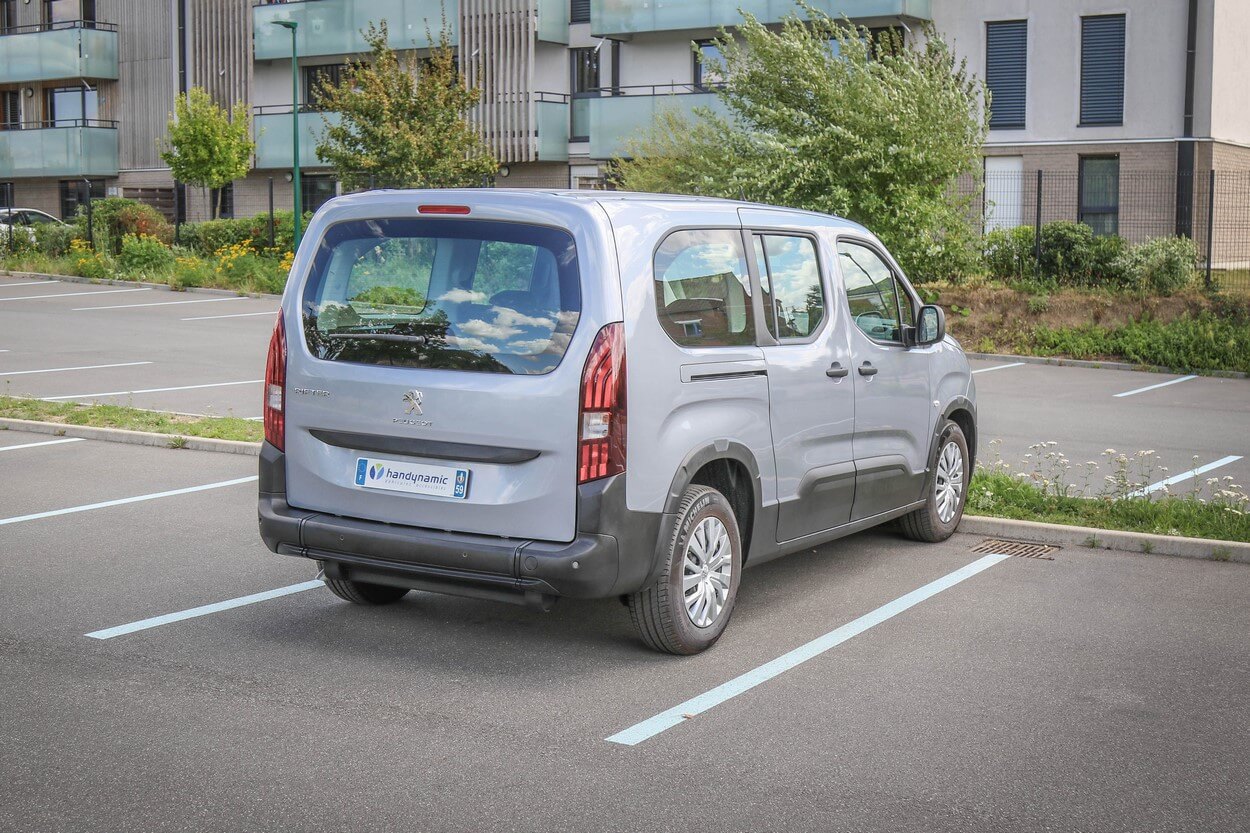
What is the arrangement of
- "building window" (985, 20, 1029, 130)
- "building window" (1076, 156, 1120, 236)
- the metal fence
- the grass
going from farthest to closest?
"building window" (985, 20, 1029, 130) → "building window" (1076, 156, 1120, 236) → the metal fence → the grass

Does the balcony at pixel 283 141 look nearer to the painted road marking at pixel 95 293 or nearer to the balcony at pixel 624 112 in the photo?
the balcony at pixel 624 112

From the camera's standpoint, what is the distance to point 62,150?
4838 centimetres

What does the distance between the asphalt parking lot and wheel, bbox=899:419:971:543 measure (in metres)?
0.26

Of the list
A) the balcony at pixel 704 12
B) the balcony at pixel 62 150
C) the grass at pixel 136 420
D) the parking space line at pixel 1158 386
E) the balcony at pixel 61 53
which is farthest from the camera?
the balcony at pixel 61 53

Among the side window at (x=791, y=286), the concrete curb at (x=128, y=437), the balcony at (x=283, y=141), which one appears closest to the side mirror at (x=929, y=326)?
the side window at (x=791, y=286)

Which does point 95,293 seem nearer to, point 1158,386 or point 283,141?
point 283,141

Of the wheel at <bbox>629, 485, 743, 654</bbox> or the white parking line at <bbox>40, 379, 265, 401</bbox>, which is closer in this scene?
the wheel at <bbox>629, 485, 743, 654</bbox>

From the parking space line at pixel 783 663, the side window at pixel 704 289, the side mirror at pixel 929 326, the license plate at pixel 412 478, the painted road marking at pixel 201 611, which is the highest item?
the side window at pixel 704 289

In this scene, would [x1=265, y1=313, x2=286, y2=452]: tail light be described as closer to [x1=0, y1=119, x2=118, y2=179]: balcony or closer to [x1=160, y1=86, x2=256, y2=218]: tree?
[x1=160, y1=86, x2=256, y2=218]: tree

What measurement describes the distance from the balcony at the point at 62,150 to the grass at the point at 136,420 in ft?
Answer: 122

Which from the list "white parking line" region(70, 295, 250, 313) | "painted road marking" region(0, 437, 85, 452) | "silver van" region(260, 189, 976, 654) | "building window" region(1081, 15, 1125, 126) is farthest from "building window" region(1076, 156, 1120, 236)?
"silver van" region(260, 189, 976, 654)

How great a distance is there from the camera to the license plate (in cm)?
602

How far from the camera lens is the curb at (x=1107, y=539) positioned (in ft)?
27.3

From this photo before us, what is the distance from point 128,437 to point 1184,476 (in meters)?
8.44
